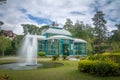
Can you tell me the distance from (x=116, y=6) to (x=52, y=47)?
19.8m

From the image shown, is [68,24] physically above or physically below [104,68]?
above

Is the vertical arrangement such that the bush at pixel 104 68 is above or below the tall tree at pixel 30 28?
below

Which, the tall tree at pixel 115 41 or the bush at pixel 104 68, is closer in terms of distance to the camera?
the bush at pixel 104 68

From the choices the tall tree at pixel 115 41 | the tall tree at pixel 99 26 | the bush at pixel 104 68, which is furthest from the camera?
the tall tree at pixel 99 26

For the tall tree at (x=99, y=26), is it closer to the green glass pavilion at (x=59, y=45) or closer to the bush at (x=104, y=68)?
the green glass pavilion at (x=59, y=45)

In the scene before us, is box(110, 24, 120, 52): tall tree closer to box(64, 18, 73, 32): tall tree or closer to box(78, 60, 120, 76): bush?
box(78, 60, 120, 76): bush

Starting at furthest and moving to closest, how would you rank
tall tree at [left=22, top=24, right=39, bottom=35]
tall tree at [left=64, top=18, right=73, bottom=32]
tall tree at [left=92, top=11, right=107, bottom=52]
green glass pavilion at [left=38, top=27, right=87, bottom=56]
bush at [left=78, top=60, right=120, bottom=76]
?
tall tree at [left=92, top=11, right=107, bottom=52] < tall tree at [left=64, top=18, right=73, bottom=32] < tall tree at [left=22, top=24, right=39, bottom=35] < green glass pavilion at [left=38, top=27, right=87, bottom=56] < bush at [left=78, top=60, right=120, bottom=76]

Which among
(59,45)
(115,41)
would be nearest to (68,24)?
(59,45)

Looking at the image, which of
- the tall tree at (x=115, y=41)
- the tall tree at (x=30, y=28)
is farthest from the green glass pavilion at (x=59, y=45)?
the tall tree at (x=30, y=28)

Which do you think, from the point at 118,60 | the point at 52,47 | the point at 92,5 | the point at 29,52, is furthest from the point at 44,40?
the point at 118,60

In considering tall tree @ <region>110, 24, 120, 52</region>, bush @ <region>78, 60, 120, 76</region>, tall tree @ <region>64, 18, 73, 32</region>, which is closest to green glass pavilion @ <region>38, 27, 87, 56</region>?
tall tree @ <region>110, 24, 120, 52</region>

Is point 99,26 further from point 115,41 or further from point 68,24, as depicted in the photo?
point 115,41

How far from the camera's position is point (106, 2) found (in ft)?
46.6

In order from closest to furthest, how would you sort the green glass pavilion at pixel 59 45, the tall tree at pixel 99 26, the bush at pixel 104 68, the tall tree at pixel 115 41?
the bush at pixel 104 68
the tall tree at pixel 115 41
the green glass pavilion at pixel 59 45
the tall tree at pixel 99 26
